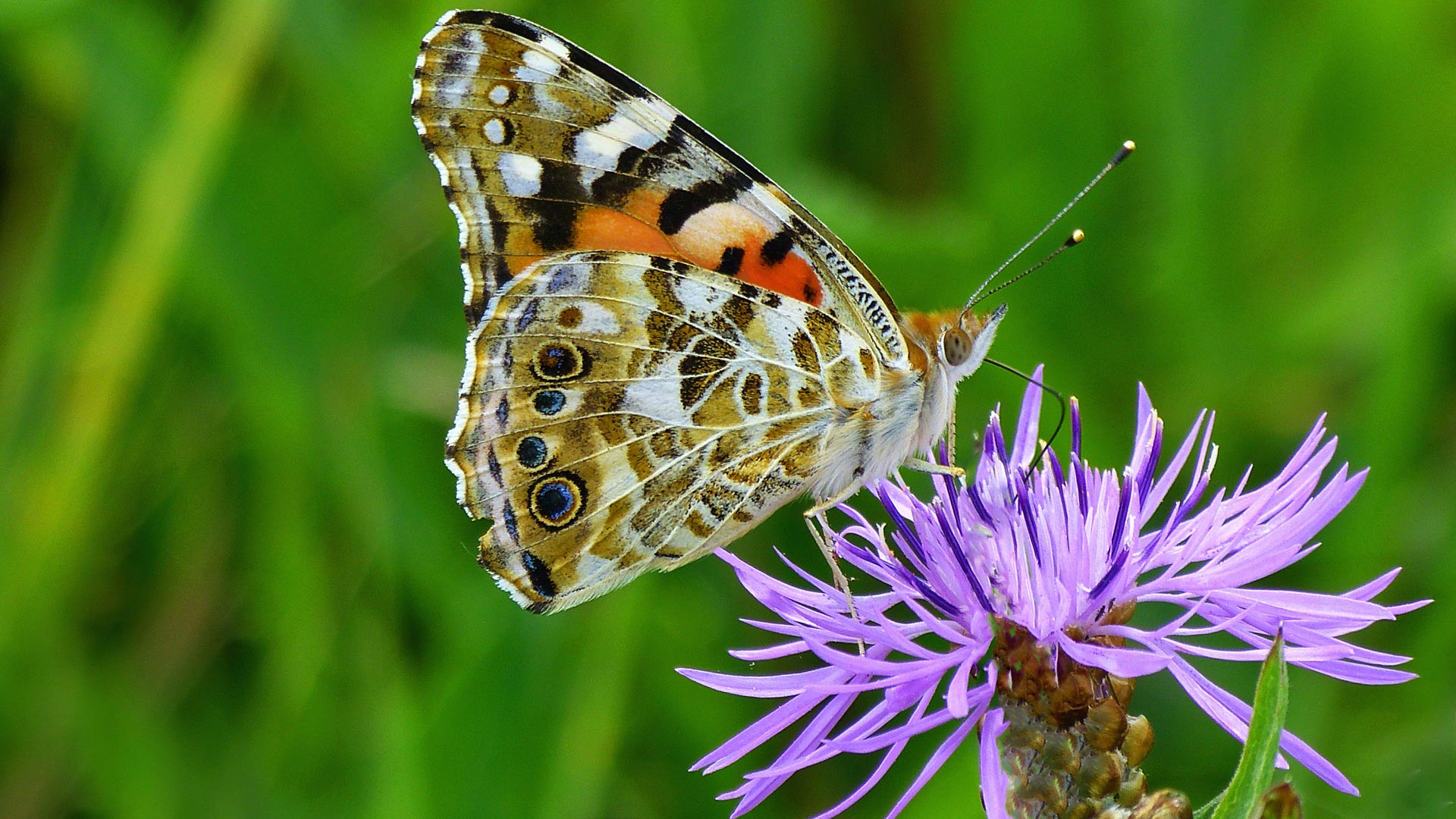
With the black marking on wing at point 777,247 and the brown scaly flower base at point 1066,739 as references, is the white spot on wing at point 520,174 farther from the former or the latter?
the brown scaly flower base at point 1066,739

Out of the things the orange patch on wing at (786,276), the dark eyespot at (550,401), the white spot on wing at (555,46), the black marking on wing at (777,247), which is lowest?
the dark eyespot at (550,401)

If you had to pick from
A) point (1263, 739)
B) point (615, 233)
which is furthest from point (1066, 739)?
point (615, 233)

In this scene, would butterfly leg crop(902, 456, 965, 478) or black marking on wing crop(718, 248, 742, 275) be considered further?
black marking on wing crop(718, 248, 742, 275)

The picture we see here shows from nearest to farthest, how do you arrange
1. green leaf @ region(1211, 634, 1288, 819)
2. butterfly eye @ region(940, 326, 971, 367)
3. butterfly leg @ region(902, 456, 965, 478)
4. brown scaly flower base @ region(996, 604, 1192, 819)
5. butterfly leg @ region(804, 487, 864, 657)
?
1. green leaf @ region(1211, 634, 1288, 819)
2. brown scaly flower base @ region(996, 604, 1192, 819)
3. butterfly leg @ region(804, 487, 864, 657)
4. butterfly leg @ region(902, 456, 965, 478)
5. butterfly eye @ region(940, 326, 971, 367)

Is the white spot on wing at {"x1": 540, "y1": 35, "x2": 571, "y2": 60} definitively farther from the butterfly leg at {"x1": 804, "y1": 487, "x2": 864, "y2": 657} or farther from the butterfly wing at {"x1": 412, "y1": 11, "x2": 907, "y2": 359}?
the butterfly leg at {"x1": 804, "y1": 487, "x2": 864, "y2": 657}

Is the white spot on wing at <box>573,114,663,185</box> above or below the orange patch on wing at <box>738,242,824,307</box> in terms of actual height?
above

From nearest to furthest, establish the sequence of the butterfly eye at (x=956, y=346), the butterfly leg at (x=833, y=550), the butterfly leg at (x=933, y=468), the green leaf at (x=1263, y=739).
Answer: the green leaf at (x=1263, y=739) → the butterfly leg at (x=833, y=550) → the butterfly leg at (x=933, y=468) → the butterfly eye at (x=956, y=346)

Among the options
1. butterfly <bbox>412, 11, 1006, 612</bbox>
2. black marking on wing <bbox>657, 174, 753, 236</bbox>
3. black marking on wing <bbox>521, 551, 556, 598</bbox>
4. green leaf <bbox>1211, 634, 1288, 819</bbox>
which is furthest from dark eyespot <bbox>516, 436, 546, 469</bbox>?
green leaf <bbox>1211, 634, 1288, 819</bbox>

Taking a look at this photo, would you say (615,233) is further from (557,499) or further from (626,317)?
(557,499)

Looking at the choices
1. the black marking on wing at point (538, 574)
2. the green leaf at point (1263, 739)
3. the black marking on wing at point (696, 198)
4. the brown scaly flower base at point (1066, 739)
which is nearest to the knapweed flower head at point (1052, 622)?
the brown scaly flower base at point (1066, 739)
